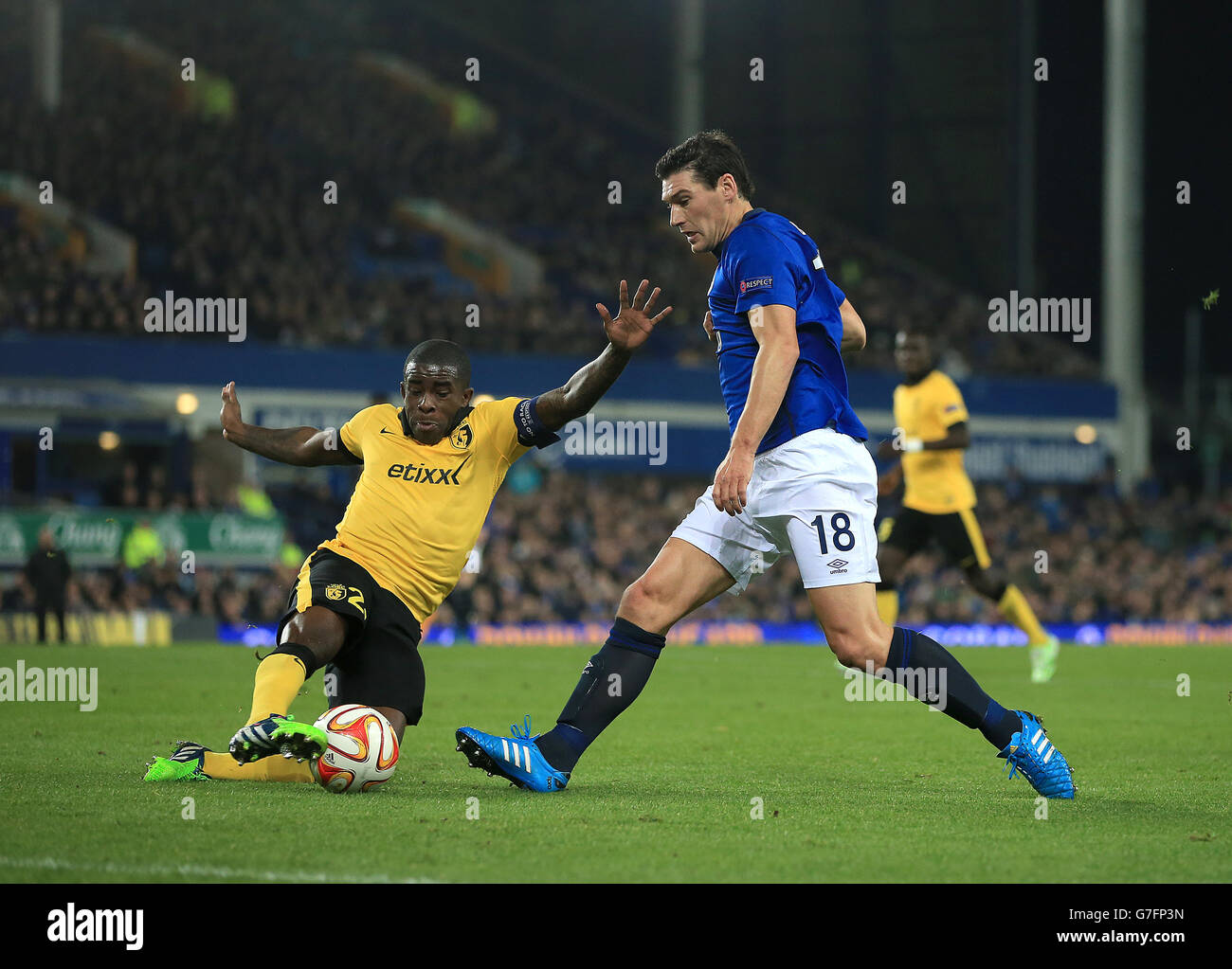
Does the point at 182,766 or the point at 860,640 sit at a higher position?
the point at 860,640

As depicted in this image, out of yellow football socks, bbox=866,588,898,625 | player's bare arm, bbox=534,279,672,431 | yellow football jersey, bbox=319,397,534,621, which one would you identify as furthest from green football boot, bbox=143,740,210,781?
yellow football socks, bbox=866,588,898,625

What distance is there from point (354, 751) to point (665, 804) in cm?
122

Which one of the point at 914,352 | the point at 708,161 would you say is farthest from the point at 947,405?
the point at 708,161

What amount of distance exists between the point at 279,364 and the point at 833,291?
2310 cm

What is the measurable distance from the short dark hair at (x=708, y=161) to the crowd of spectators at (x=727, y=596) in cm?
1586

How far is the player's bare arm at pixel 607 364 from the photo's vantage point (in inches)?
259

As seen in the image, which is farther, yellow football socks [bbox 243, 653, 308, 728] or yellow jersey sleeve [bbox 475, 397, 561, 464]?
yellow jersey sleeve [bbox 475, 397, 561, 464]

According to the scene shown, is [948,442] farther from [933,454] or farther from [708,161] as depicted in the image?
[708,161]

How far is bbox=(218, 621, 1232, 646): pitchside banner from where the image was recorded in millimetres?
22125

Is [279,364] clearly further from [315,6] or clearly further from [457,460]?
[457,460]

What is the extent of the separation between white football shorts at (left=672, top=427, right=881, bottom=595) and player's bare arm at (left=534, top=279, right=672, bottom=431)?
0.67 meters

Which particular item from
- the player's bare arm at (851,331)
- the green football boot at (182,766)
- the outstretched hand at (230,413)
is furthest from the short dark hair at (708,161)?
the green football boot at (182,766)

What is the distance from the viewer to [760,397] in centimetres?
597

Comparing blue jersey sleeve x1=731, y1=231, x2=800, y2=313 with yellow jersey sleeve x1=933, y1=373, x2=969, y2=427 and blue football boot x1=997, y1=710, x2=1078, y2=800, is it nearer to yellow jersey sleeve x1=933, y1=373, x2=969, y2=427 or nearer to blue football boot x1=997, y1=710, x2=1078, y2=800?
blue football boot x1=997, y1=710, x2=1078, y2=800
